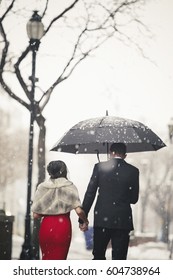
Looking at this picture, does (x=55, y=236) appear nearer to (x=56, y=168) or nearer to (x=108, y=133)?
(x=56, y=168)

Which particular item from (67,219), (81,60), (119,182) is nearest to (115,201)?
(119,182)

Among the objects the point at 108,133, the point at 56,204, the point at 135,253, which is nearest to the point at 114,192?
the point at 56,204

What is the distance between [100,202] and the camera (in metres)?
6.17

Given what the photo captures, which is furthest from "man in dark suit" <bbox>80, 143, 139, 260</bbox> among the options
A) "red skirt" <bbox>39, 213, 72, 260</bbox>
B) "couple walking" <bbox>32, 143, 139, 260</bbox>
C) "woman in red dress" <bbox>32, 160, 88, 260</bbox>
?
"red skirt" <bbox>39, 213, 72, 260</bbox>

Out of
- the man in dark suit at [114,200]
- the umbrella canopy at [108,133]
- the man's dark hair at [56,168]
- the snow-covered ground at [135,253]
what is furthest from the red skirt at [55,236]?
the snow-covered ground at [135,253]

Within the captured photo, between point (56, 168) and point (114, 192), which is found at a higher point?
point (56, 168)

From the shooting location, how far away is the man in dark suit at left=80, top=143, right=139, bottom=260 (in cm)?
611

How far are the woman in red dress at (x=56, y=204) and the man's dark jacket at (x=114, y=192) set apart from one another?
0.19m

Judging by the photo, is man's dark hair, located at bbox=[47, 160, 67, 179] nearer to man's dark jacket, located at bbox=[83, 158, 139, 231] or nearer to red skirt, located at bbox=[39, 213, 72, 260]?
man's dark jacket, located at bbox=[83, 158, 139, 231]

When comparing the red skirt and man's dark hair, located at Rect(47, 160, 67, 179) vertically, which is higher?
man's dark hair, located at Rect(47, 160, 67, 179)

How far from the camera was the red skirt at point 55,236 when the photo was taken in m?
→ 6.24

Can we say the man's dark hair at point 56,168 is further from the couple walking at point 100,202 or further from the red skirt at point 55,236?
the red skirt at point 55,236

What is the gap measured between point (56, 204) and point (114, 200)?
27.4 inches

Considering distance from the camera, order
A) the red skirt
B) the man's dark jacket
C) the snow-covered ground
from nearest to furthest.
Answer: the man's dark jacket, the red skirt, the snow-covered ground
